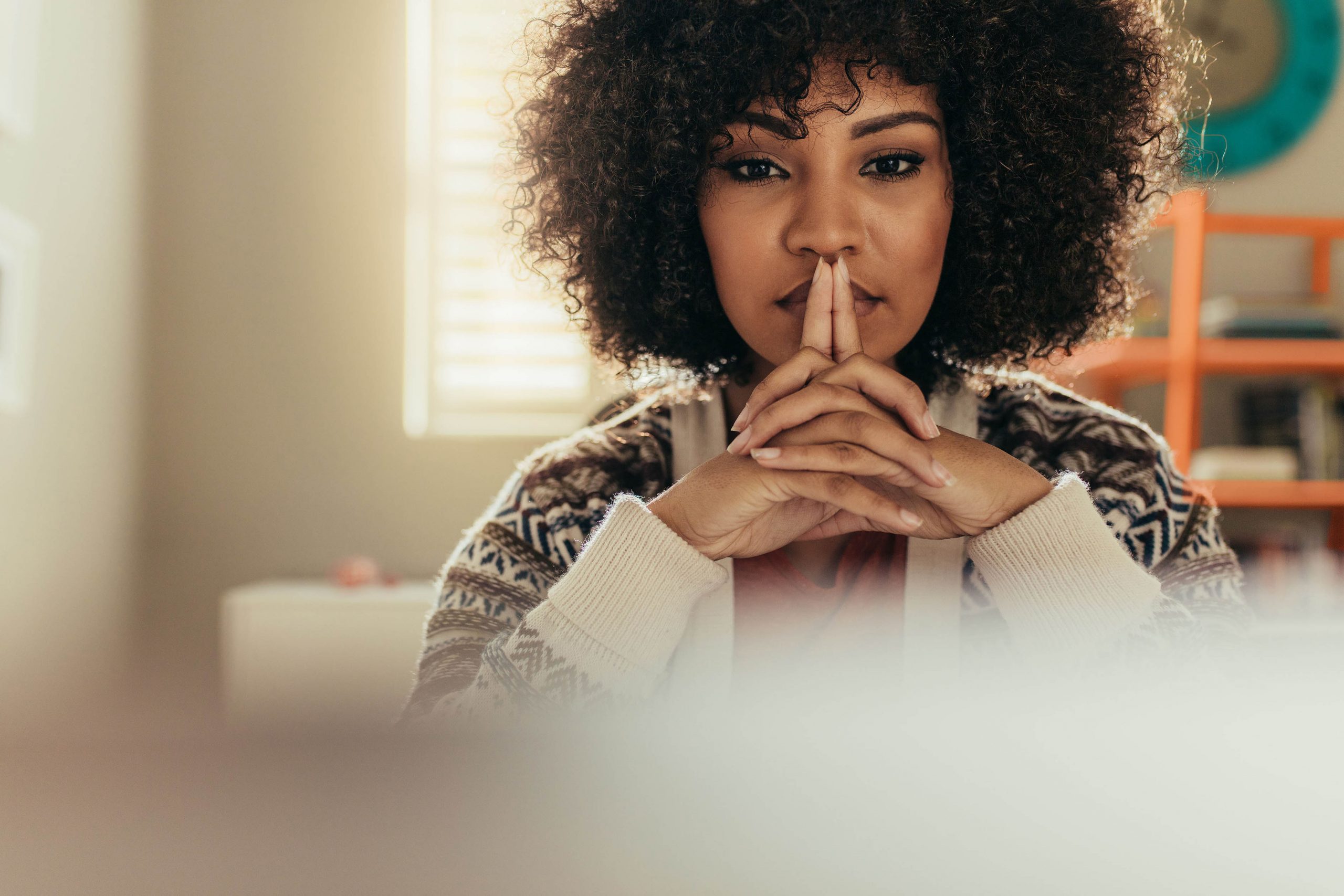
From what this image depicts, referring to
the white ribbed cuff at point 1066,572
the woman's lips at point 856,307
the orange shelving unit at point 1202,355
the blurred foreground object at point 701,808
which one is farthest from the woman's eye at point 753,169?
the orange shelving unit at point 1202,355

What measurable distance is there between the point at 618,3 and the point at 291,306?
214 centimetres

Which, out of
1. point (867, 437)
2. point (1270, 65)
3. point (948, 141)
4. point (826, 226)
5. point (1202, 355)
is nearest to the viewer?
point (867, 437)

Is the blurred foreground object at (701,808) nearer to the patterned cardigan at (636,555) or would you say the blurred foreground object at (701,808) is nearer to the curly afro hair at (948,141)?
the patterned cardigan at (636,555)

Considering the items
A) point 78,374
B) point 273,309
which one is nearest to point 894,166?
point 78,374

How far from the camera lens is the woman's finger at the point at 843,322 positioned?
794 millimetres

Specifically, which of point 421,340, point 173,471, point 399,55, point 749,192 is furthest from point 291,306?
point 749,192

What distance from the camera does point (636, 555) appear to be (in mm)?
797

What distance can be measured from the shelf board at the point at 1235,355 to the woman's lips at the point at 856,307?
180 centimetres

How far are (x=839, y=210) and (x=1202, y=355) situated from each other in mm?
2094

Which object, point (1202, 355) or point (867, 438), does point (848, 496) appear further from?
point (1202, 355)

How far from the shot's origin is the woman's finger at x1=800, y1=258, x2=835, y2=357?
795 millimetres

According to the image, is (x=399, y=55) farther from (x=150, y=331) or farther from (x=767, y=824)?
(x=767, y=824)

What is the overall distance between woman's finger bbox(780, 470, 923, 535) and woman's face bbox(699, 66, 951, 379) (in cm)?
17

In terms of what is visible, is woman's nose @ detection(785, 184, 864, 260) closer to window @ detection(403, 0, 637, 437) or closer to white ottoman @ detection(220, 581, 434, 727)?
white ottoman @ detection(220, 581, 434, 727)
